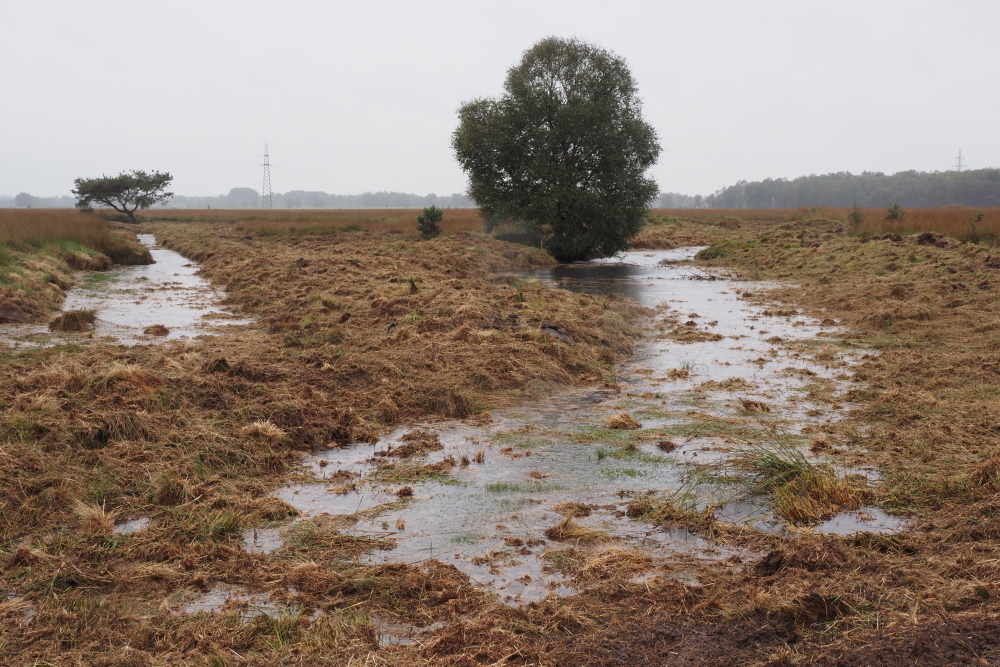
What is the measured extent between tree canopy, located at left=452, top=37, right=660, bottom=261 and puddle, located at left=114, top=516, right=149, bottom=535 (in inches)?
872

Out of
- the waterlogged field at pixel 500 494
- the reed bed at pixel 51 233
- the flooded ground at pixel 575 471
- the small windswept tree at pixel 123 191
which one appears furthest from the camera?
the small windswept tree at pixel 123 191

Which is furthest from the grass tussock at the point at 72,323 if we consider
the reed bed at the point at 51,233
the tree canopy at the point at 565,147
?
the tree canopy at the point at 565,147

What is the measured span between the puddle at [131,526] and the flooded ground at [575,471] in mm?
721

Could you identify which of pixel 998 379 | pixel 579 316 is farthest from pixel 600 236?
pixel 998 379

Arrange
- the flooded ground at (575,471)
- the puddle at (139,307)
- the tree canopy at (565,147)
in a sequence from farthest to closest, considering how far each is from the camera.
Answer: the tree canopy at (565,147) < the puddle at (139,307) < the flooded ground at (575,471)

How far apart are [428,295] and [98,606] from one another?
32.4 ft

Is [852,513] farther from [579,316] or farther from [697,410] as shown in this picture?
[579,316]

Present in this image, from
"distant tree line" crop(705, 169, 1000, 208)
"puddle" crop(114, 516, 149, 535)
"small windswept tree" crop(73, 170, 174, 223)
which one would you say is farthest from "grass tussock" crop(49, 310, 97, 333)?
"distant tree line" crop(705, 169, 1000, 208)

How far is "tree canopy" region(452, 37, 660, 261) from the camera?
26.3 meters

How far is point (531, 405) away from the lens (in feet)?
27.1

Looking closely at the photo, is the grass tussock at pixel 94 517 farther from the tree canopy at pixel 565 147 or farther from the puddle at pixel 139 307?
the tree canopy at pixel 565 147

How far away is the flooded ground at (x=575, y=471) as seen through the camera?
15.0ft

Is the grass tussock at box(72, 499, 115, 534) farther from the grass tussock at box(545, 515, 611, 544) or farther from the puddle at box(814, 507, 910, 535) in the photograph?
the puddle at box(814, 507, 910, 535)

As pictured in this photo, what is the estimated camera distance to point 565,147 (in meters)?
27.1
